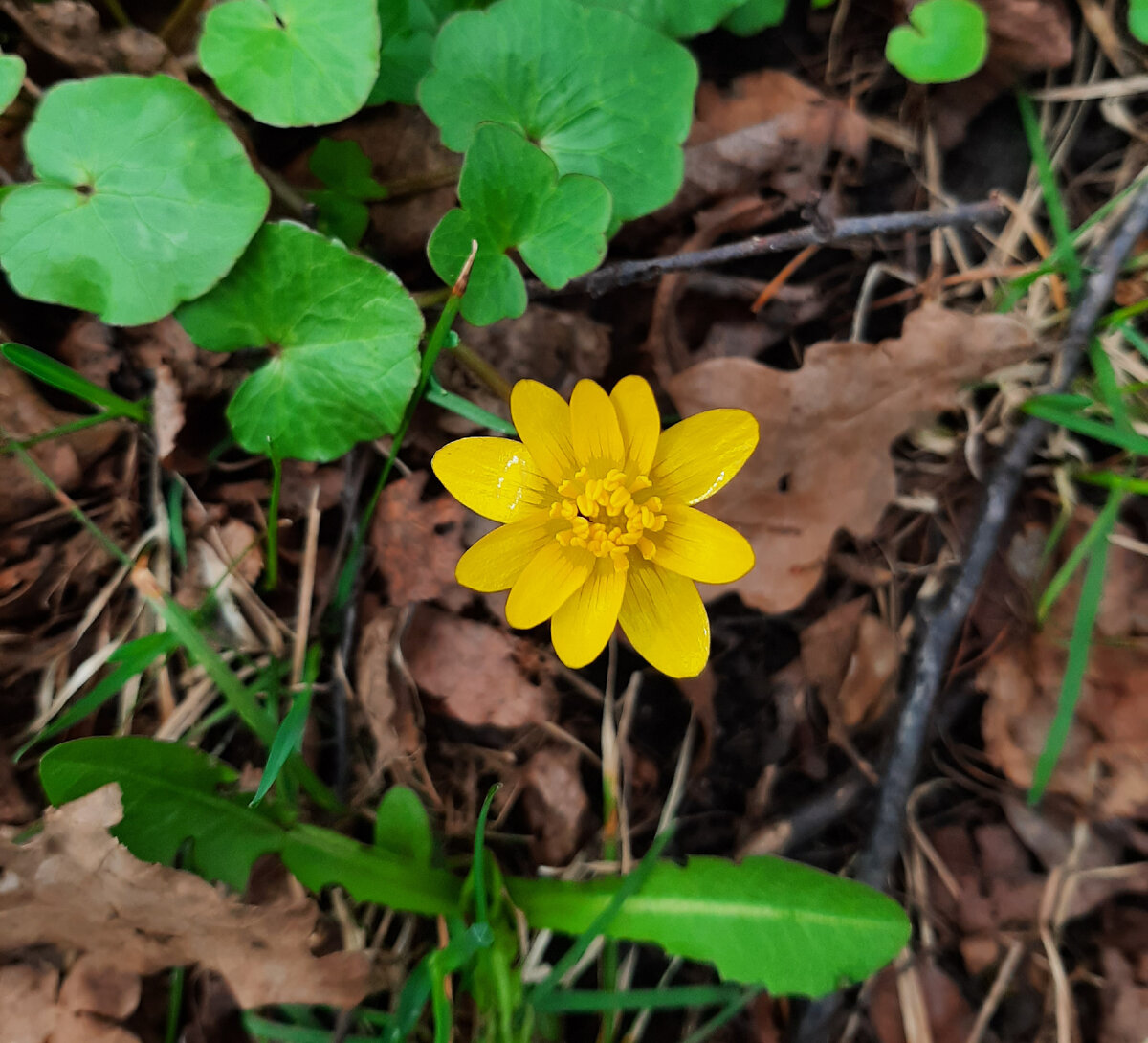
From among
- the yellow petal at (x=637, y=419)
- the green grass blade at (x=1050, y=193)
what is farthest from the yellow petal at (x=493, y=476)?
the green grass blade at (x=1050, y=193)

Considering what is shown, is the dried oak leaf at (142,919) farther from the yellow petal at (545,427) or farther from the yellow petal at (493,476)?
the yellow petal at (545,427)

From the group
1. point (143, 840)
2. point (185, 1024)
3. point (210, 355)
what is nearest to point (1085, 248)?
point (210, 355)

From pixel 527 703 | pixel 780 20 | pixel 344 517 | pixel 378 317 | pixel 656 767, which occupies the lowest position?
pixel 656 767

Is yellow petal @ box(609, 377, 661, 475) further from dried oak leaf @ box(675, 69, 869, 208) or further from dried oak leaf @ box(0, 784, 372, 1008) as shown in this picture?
dried oak leaf @ box(0, 784, 372, 1008)

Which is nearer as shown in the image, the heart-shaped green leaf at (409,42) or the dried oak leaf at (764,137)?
the heart-shaped green leaf at (409,42)

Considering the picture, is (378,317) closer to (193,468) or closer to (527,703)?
(193,468)
